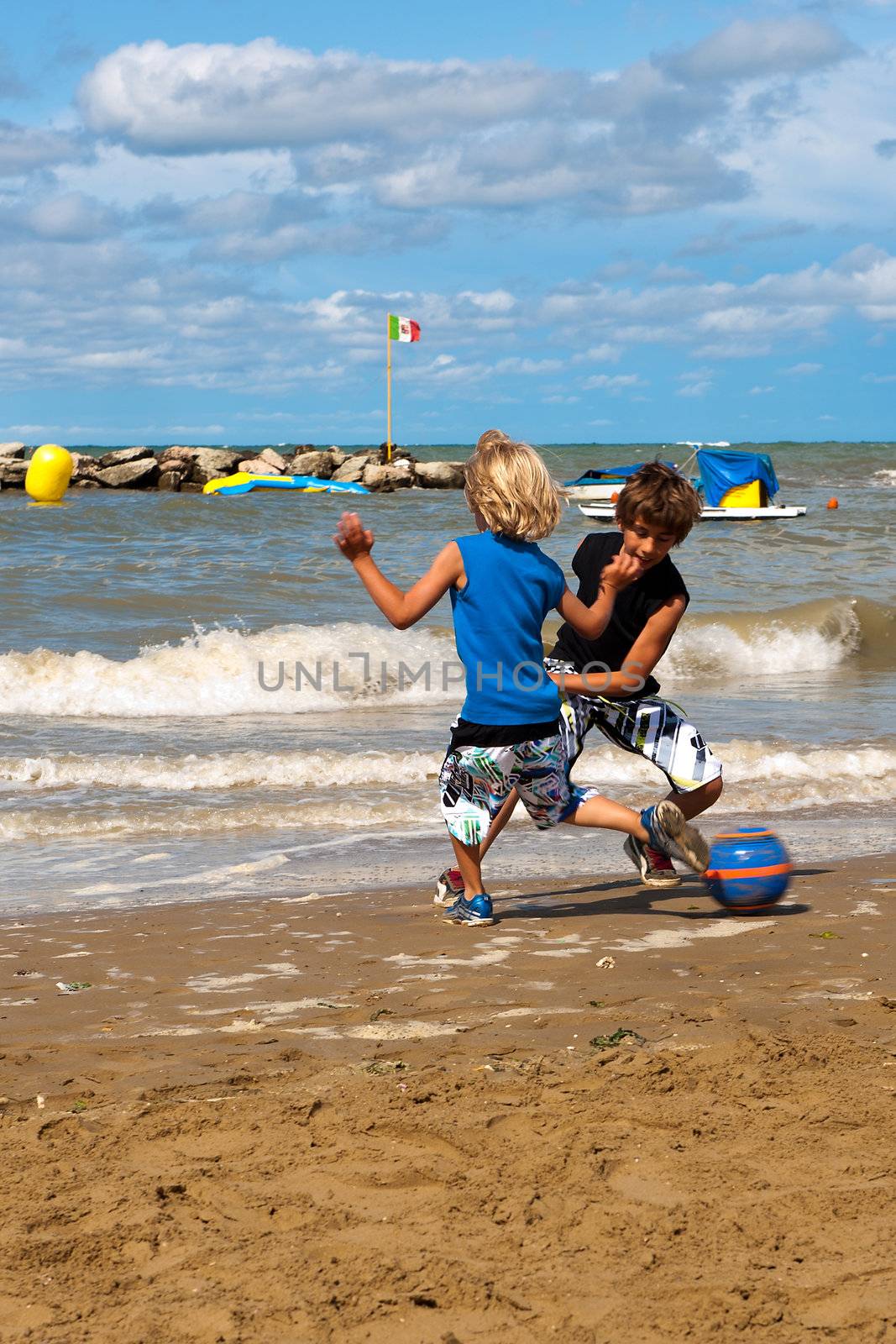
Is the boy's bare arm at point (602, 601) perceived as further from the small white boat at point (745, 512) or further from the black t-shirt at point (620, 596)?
the small white boat at point (745, 512)

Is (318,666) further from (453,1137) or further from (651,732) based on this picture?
(453,1137)

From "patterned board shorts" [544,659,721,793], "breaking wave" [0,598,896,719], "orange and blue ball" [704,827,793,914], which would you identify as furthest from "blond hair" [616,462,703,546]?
"breaking wave" [0,598,896,719]

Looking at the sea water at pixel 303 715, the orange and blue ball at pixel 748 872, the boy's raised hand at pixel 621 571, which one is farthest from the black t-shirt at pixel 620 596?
the sea water at pixel 303 715

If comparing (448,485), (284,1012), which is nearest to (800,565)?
(284,1012)

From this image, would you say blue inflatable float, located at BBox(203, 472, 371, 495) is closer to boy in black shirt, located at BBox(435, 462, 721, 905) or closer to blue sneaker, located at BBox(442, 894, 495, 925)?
boy in black shirt, located at BBox(435, 462, 721, 905)

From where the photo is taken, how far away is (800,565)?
20.4 metres

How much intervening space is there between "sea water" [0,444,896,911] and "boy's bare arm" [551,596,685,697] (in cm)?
128

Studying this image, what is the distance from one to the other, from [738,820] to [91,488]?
37.9m

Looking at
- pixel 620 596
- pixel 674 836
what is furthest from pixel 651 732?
pixel 620 596

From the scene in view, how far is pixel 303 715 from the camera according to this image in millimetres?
10484

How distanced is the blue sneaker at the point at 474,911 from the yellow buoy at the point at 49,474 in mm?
30192

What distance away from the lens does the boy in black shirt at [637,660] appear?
14.9ft

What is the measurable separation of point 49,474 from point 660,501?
3058 cm

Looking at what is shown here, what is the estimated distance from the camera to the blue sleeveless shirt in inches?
168
